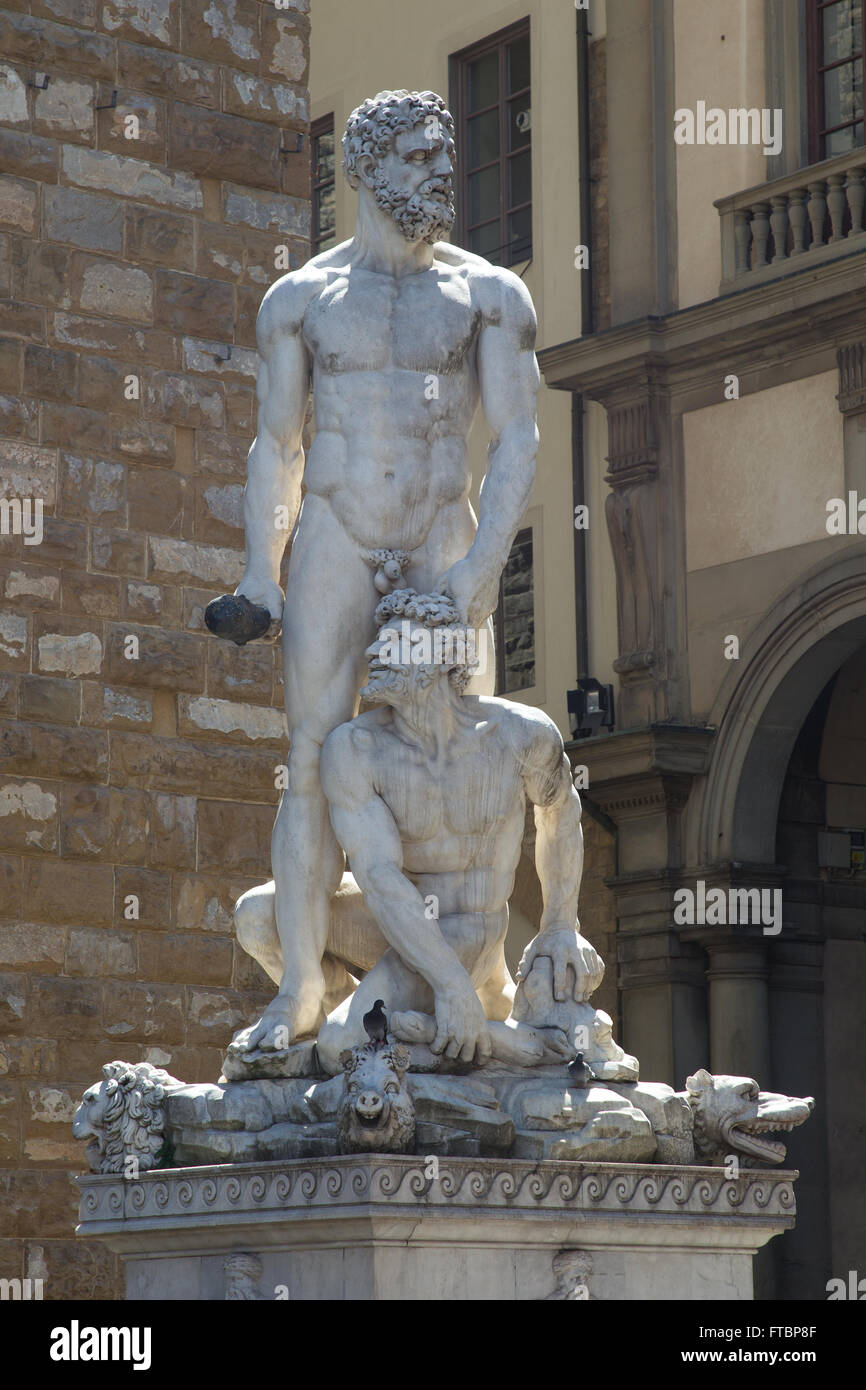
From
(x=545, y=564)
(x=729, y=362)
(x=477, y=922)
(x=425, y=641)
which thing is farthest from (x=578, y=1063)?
(x=545, y=564)

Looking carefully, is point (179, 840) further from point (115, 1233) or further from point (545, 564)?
point (545, 564)

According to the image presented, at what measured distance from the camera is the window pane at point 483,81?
18.4 m

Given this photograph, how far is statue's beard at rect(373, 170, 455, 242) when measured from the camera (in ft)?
22.9

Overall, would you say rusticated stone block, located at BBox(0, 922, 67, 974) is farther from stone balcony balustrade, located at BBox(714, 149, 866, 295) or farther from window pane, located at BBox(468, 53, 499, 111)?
window pane, located at BBox(468, 53, 499, 111)

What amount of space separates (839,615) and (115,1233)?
869 cm

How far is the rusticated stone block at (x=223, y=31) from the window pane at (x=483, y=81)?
25.7 ft

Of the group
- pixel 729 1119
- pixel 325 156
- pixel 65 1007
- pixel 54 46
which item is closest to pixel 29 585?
pixel 65 1007

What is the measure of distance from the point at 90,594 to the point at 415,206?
3.31 meters

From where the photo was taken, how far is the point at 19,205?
998cm

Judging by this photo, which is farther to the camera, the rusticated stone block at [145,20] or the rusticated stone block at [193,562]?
the rusticated stone block at [145,20]

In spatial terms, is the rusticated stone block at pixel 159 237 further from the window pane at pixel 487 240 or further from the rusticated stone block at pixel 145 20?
the window pane at pixel 487 240

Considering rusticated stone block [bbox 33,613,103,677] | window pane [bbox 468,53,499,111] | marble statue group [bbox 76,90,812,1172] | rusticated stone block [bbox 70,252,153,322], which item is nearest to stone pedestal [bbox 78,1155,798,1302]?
marble statue group [bbox 76,90,812,1172]

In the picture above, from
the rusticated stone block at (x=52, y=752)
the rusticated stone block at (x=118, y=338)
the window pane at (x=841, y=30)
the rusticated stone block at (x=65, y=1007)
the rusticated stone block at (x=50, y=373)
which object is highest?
the window pane at (x=841, y=30)

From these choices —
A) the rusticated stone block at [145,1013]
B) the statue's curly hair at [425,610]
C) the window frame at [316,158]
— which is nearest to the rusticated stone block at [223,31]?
the rusticated stone block at [145,1013]
